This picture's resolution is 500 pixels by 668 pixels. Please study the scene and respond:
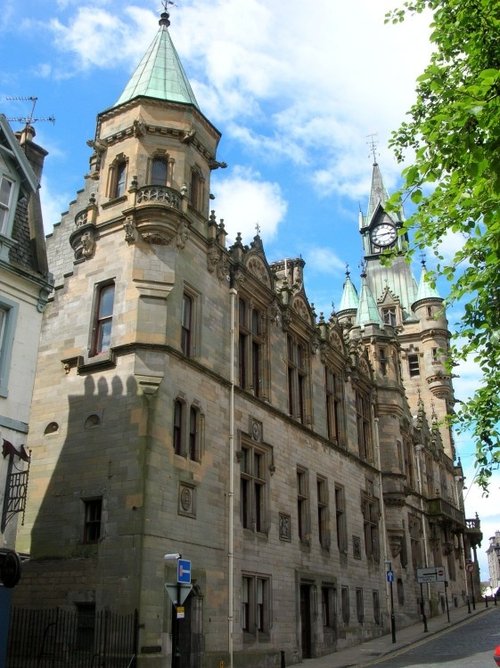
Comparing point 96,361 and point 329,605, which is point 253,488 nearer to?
point 96,361

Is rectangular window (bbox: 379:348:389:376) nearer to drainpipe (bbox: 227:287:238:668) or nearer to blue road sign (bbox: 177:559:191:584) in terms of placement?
drainpipe (bbox: 227:287:238:668)

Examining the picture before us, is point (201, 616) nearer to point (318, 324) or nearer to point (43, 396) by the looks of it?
point (43, 396)

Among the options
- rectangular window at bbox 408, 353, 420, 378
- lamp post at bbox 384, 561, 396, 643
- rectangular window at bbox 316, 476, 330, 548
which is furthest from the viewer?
rectangular window at bbox 408, 353, 420, 378

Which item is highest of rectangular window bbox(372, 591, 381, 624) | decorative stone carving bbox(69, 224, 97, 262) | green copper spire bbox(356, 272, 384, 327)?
green copper spire bbox(356, 272, 384, 327)

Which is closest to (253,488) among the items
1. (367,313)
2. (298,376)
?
(298,376)

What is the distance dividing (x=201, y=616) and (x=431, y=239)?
41.9ft

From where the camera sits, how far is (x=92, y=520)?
2030 cm

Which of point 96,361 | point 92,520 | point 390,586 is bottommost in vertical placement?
point 390,586

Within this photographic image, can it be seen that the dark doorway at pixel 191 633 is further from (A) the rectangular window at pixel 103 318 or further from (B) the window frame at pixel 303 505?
(B) the window frame at pixel 303 505

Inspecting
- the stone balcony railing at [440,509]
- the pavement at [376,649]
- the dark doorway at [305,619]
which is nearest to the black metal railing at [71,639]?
the pavement at [376,649]

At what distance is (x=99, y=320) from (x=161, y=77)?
399 inches

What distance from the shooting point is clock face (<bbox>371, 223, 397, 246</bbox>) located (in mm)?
90500

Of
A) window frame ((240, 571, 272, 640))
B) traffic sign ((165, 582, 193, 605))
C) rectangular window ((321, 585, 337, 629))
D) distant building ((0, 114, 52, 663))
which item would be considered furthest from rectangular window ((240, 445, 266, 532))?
traffic sign ((165, 582, 193, 605))

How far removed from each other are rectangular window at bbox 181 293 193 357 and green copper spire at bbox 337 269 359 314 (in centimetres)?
3857
